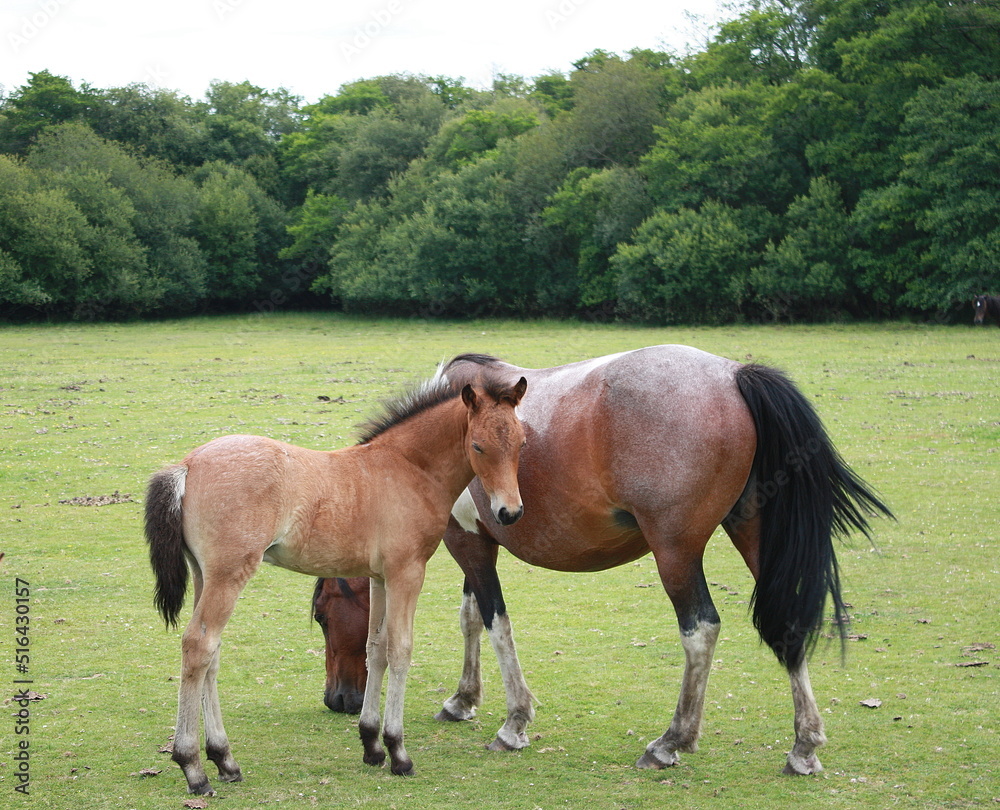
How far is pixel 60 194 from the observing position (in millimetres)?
48906

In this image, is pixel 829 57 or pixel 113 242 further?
pixel 113 242

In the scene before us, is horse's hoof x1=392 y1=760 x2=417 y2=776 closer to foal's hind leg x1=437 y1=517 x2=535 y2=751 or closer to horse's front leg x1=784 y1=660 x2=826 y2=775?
foal's hind leg x1=437 y1=517 x2=535 y2=751

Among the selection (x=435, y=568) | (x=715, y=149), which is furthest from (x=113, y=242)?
(x=435, y=568)

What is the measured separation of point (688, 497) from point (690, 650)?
904 mm

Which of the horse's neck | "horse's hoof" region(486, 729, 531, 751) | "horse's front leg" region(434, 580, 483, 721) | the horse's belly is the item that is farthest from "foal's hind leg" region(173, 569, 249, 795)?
the horse's belly

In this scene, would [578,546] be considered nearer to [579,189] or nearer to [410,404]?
[410,404]

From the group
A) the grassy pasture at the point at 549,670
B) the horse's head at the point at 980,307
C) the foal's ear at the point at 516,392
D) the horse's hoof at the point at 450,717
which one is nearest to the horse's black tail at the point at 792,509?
the grassy pasture at the point at 549,670

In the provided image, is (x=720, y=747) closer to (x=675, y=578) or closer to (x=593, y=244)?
(x=675, y=578)

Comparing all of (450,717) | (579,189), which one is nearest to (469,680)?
(450,717)

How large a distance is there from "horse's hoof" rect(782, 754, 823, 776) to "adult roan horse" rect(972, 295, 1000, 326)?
30485mm

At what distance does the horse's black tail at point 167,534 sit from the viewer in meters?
5.07

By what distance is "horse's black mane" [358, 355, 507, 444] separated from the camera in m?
5.87

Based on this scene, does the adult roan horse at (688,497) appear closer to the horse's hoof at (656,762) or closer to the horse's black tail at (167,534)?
the horse's hoof at (656,762)

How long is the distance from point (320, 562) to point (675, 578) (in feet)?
6.80
